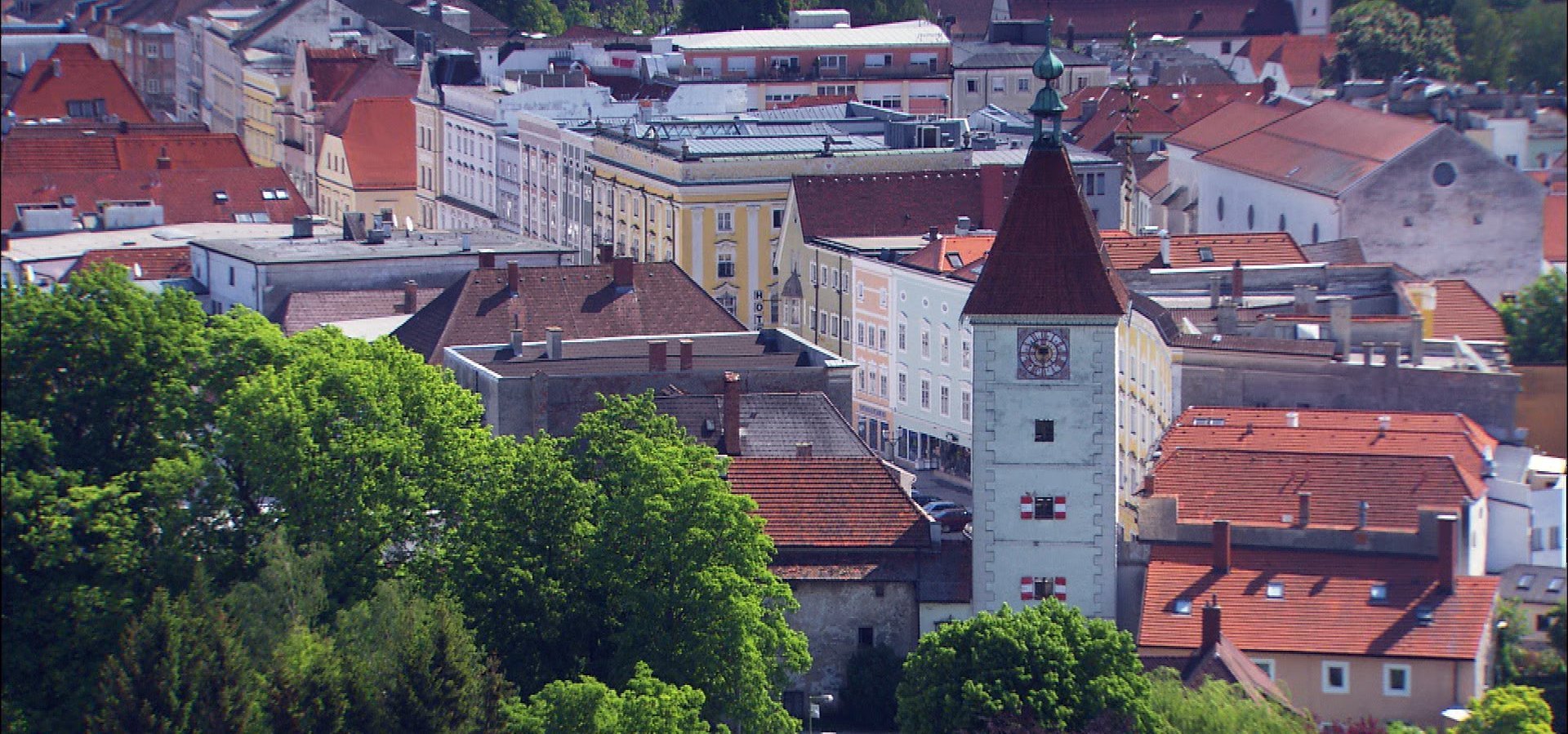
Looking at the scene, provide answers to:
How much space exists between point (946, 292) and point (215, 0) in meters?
82.9

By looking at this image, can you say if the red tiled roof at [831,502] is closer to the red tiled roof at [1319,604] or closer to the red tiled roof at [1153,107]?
the red tiled roof at [1319,604]

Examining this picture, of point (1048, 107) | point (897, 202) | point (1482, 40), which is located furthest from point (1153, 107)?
point (1482, 40)

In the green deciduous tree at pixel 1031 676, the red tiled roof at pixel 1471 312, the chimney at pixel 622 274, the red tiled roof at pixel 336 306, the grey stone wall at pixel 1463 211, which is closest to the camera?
the grey stone wall at pixel 1463 211

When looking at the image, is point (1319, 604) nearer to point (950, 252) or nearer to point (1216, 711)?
point (1216, 711)

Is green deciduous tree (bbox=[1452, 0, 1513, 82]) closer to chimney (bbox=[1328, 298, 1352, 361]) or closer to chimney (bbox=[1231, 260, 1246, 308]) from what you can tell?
chimney (bbox=[1328, 298, 1352, 361])

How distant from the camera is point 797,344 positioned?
183ft

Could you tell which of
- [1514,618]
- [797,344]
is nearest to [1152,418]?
[797,344]

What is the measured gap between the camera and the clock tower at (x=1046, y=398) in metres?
41.8

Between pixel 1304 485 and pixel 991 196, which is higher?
pixel 991 196

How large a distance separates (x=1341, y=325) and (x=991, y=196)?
84.5 feet

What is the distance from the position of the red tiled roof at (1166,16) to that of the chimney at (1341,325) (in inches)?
3520

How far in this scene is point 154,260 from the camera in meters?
66.6

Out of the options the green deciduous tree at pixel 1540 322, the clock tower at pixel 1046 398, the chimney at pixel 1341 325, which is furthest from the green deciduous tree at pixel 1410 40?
the chimney at pixel 1341 325

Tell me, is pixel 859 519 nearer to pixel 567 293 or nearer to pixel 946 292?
pixel 567 293
